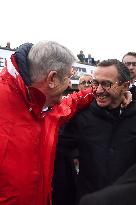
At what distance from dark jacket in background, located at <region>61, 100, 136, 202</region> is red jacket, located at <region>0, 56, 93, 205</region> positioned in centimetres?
42

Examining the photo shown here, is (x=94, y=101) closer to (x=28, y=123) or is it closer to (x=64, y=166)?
(x=64, y=166)

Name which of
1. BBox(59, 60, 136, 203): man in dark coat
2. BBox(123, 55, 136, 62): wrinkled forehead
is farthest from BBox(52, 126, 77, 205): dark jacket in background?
BBox(123, 55, 136, 62): wrinkled forehead

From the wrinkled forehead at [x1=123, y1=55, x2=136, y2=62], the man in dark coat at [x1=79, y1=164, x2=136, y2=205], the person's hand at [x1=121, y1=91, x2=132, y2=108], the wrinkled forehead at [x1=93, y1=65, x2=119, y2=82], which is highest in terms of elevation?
the man in dark coat at [x1=79, y1=164, x2=136, y2=205]

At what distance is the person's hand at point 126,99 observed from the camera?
8.36 feet

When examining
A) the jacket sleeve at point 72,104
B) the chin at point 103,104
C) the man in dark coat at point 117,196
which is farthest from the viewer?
the chin at point 103,104

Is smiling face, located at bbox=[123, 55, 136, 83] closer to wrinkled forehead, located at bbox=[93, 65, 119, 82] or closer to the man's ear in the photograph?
wrinkled forehead, located at bbox=[93, 65, 119, 82]

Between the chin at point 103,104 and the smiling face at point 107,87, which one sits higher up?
the smiling face at point 107,87

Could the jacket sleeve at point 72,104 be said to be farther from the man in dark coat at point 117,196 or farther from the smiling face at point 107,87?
the man in dark coat at point 117,196

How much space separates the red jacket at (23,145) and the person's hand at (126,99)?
633 millimetres

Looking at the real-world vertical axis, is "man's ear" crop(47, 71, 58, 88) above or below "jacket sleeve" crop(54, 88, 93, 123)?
above

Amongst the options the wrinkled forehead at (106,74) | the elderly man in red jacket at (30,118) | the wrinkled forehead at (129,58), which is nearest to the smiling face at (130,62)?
the wrinkled forehead at (129,58)

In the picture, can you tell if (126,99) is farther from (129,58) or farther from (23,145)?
(129,58)

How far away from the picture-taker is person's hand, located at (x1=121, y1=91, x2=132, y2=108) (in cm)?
255

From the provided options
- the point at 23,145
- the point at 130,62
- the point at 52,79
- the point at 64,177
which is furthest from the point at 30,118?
the point at 130,62
